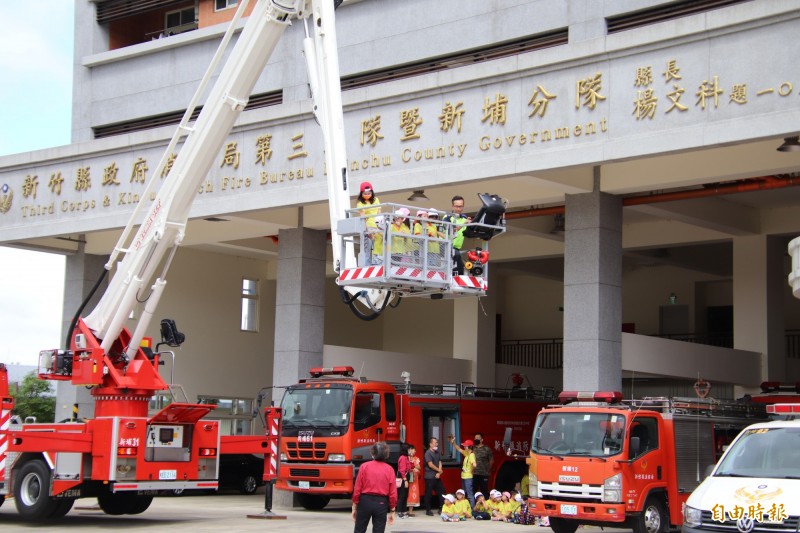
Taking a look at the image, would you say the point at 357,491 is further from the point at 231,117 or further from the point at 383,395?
the point at 383,395

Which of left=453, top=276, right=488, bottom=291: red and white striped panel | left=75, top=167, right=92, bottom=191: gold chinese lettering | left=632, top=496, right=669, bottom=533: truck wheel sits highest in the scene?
left=75, top=167, right=92, bottom=191: gold chinese lettering

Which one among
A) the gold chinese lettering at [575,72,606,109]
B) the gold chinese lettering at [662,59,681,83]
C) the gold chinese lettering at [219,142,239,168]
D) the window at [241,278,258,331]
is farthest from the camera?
the window at [241,278,258,331]

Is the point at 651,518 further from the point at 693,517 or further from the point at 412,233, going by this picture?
the point at 412,233

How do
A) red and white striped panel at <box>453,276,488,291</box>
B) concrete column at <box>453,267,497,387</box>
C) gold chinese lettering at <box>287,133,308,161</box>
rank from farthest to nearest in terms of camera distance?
concrete column at <box>453,267,497,387</box>, gold chinese lettering at <box>287,133,308,161</box>, red and white striped panel at <box>453,276,488,291</box>

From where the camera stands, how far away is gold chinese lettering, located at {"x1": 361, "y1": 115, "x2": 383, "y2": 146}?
20125 millimetres

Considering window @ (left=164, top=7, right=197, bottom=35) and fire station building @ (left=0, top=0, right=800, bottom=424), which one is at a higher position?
window @ (left=164, top=7, right=197, bottom=35)

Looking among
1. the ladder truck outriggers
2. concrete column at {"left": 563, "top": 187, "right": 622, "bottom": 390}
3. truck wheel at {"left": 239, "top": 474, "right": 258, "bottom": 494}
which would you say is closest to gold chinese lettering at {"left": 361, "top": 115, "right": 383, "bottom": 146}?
the ladder truck outriggers

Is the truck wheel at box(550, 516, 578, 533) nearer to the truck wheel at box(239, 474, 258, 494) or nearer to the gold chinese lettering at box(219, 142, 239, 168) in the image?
the gold chinese lettering at box(219, 142, 239, 168)

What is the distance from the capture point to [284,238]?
80.0 feet

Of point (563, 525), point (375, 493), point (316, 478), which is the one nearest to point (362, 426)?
point (316, 478)

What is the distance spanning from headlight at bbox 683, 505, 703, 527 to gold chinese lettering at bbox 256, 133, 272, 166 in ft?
41.1

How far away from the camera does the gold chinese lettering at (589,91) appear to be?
56.7ft

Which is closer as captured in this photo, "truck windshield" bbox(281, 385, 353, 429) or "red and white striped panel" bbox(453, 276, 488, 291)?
"red and white striped panel" bbox(453, 276, 488, 291)

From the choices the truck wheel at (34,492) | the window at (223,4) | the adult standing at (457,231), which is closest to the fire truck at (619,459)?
the adult standing at (457,231)
